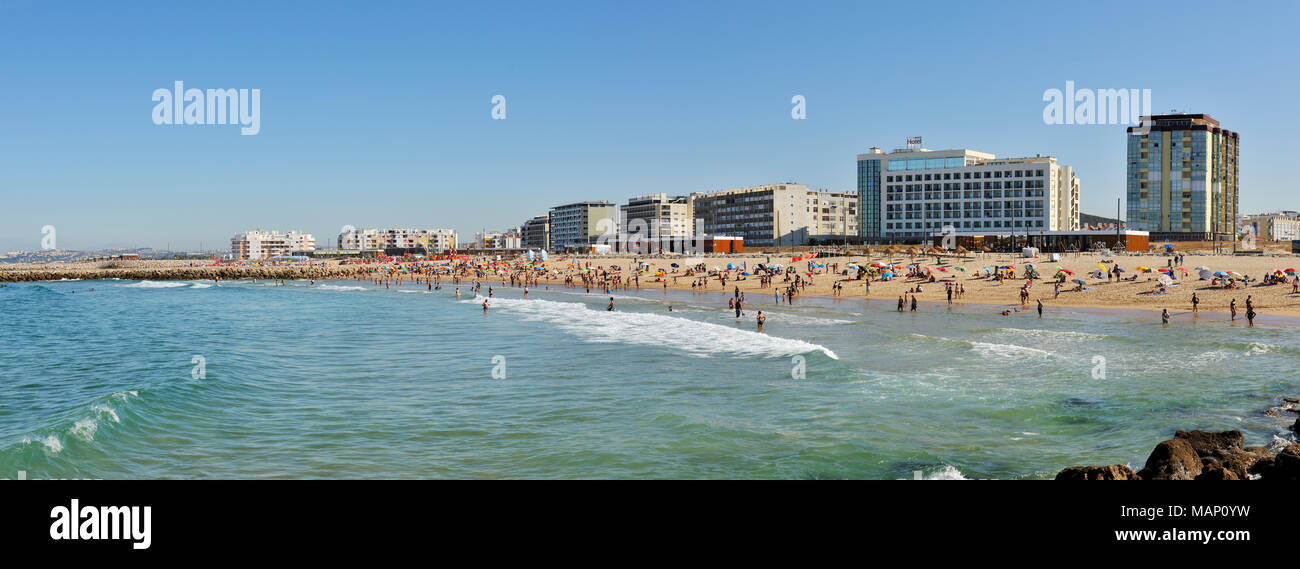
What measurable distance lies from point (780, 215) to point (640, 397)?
132 metres

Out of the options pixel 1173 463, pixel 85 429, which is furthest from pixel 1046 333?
pixel 85 429

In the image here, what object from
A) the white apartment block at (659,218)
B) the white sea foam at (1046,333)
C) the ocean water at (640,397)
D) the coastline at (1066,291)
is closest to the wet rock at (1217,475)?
the ocean water at (640,397)

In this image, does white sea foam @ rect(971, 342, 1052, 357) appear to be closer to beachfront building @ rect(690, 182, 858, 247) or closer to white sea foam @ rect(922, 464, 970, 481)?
white sea foam @ rect(922, 464, 970, 481)

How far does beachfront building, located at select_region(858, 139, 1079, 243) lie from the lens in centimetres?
11456

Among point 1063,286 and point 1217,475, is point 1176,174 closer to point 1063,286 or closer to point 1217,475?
point 1063,286

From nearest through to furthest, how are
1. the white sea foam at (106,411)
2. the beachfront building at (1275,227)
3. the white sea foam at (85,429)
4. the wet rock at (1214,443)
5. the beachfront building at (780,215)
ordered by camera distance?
the wet rock at (1214,443), the white sea foam at (85,429), the white sea foam at (106,411), the beachfront building at (780,215), the beachfront building at (1275,227)

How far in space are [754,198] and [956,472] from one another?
142610 mm

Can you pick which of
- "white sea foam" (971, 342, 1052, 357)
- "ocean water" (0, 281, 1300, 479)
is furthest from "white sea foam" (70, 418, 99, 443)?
"white sea foam" (971, 342, 1052, 357)

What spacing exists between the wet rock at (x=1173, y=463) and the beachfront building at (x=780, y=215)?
420 ft

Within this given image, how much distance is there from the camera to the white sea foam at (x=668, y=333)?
29078 millimetres

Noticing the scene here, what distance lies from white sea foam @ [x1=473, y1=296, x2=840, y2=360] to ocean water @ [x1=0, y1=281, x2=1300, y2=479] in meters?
0.26

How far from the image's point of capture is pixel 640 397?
65.8 ft

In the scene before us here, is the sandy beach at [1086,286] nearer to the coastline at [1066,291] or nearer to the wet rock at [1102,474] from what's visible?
the coastline at [1066,291]
